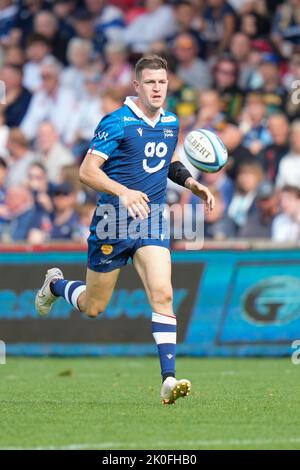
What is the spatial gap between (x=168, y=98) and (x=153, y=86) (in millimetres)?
8871

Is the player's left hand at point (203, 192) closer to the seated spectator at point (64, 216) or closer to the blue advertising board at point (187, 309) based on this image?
the blue advertising board at point (187, 309)

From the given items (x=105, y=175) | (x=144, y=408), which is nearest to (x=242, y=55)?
(x=105, y=175)

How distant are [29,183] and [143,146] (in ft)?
25.7

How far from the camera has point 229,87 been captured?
58.0 ft

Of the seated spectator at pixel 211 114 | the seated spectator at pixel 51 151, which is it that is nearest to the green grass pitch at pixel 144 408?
the seated spectator at pixel 211 114

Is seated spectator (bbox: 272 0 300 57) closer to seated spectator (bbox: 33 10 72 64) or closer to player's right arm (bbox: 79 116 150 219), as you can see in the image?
seated spectator (bbox: 33 10 72 64)

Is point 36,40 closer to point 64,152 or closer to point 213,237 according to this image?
point 64,152

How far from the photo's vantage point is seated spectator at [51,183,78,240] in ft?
52.4

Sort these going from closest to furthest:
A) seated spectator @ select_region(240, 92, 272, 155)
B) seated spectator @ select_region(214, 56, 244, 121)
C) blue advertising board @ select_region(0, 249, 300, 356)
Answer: blue advertising board @ select_region(0, 249, 300, 356) → seated spectator @ select_region(240, 92, 272, 155) → seated spectator @ select_region(214, 56, 244, 121)

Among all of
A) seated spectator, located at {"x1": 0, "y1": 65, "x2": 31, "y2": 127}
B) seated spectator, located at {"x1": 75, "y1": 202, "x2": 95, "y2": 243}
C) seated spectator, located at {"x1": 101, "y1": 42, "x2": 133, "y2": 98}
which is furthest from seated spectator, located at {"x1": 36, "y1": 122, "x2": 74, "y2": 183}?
seated spectator, located at {"x1": 75, "y1": 202, "x2": 95, "y2": 243}

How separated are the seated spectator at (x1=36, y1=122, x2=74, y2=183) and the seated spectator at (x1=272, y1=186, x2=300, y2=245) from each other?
377cm

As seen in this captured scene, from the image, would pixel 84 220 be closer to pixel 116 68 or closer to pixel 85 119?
pixel 85 119

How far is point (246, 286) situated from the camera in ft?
47.2

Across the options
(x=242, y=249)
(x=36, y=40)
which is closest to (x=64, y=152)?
(x=36, y=40)
